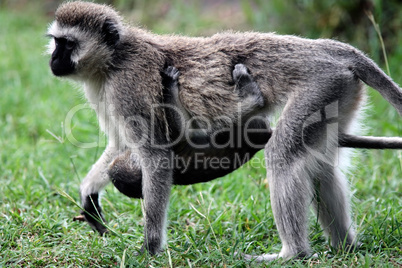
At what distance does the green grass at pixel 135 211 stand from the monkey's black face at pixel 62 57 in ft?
1.95

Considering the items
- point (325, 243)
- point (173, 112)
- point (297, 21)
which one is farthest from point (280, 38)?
point (297, 21)

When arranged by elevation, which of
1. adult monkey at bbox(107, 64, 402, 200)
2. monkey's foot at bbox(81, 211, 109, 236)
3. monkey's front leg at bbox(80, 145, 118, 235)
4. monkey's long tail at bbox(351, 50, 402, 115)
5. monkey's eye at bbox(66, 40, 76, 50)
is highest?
monkey's eye at bbox(66, 40, 76, 50)

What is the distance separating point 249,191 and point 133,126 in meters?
1.93

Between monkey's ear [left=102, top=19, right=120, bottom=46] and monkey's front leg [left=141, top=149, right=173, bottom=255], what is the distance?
1.13 meters

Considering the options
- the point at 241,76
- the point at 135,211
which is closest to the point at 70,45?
the point at 241,76

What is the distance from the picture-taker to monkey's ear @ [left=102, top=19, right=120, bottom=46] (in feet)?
16.0

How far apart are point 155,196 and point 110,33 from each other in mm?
1593

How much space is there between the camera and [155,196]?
4.45m

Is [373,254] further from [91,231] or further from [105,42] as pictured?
[105,42]

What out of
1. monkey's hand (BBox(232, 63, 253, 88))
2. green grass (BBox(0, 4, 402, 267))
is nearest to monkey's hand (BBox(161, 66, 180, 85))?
monkey's hand (BBox(232, 63, 253, 88))

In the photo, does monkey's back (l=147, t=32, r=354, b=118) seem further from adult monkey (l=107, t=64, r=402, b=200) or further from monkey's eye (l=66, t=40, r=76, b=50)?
monkey's eye (l=66, t=40, r=76, b=50)

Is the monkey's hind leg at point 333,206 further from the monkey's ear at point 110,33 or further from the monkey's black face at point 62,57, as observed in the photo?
the monkey's black face at point 62,57

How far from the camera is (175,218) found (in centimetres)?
537

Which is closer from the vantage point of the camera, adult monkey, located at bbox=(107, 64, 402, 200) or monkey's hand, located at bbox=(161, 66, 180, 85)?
adult monkey, located at bbox=(107, 64, 402, 200)
